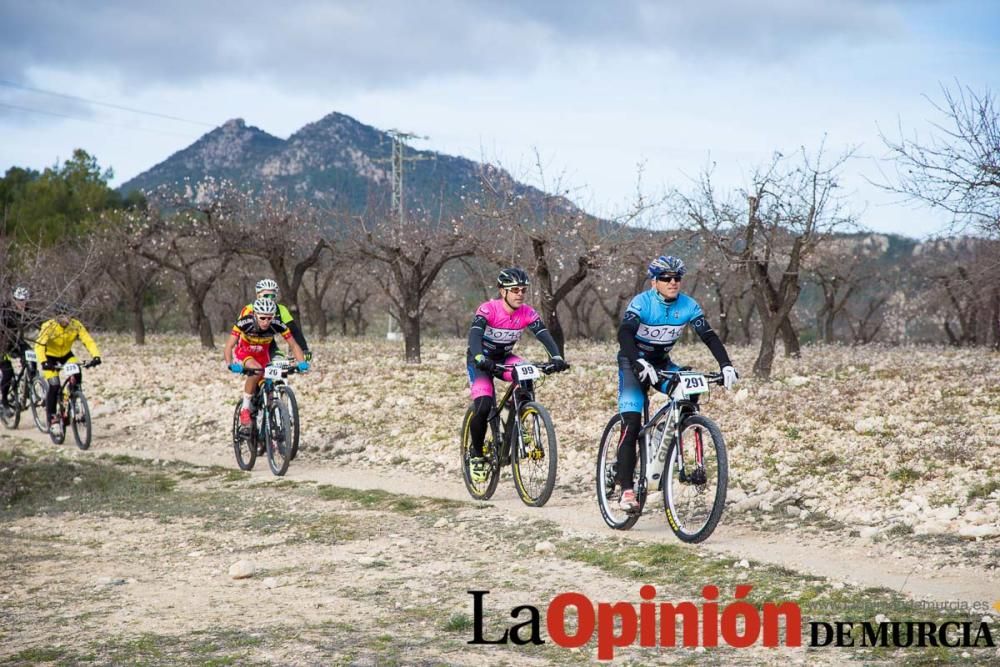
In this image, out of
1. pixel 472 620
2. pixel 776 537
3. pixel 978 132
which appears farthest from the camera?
pixel 978 132

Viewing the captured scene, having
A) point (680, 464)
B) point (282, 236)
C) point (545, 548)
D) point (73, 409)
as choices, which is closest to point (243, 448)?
point (73, 409)

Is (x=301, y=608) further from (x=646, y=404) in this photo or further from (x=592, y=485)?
(x=592, y=485)

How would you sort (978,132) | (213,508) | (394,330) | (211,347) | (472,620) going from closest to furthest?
(472,620)
(213,508)
(978,132)
(211,347)
(394,330)

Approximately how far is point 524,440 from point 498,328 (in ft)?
3.70

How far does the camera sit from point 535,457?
9469 millimetres

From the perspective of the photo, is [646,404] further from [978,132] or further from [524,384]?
[978,132]

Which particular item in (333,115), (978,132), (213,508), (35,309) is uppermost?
(333,115)

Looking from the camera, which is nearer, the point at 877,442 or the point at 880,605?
the point at 880,605

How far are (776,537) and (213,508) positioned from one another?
5734 millimetres

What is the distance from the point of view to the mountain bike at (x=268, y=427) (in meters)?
11.8

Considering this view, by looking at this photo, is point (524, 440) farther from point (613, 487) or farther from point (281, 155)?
point (281, 155)

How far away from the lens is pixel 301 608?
6328 millimetres

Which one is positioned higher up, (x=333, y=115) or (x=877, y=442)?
(x=333, y=115)

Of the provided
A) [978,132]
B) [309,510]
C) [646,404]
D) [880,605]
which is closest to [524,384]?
[646,404]
